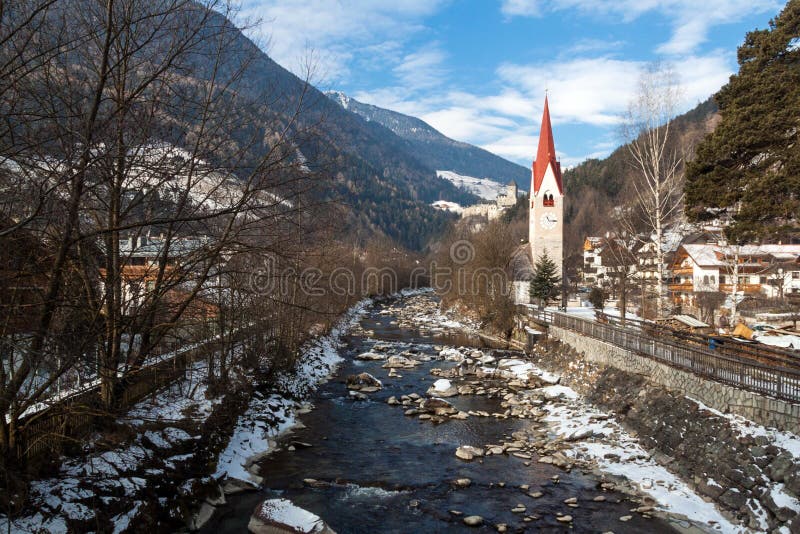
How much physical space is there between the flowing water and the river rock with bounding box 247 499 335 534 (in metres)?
0.42

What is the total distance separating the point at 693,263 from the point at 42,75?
157ft

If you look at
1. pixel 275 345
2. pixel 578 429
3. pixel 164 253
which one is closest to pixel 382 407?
pixel 275 345

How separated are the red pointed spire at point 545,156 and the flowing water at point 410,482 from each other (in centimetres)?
3688

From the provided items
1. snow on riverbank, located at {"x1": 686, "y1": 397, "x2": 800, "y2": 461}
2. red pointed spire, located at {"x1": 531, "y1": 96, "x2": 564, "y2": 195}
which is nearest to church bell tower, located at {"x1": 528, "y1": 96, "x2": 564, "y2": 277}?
red pointed spire, located at {"x1": 531, "y1": 96, "x2": 564, "y2": 195}

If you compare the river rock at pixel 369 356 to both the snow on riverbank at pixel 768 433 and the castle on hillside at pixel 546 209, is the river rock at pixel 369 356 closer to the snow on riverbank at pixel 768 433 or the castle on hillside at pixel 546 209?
the snow on riverbank at pixel 768 433

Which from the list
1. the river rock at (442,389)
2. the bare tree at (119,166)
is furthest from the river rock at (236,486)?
the river rock at (442,389)

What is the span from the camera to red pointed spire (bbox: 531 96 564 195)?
4888 cm

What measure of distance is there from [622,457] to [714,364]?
3393 millimetres

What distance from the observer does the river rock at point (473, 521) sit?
984 centimetres

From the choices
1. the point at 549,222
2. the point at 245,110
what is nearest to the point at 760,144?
the point at 245,110

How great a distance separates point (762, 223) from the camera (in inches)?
555

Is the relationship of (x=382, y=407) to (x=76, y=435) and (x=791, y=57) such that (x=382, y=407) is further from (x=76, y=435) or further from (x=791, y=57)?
(x=791, y=57)

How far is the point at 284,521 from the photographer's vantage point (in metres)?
8.82

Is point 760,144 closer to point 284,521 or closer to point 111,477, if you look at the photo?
point 284,521
